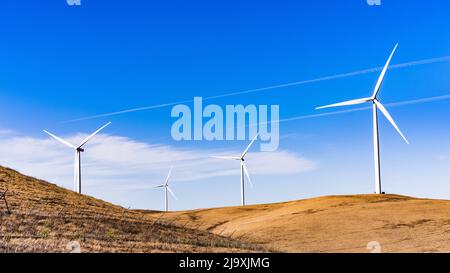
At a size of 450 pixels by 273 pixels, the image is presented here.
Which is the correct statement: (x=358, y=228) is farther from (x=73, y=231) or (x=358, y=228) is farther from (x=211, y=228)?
(x=73, y=231)

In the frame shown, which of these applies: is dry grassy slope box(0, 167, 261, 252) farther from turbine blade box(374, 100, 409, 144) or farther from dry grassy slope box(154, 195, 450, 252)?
turbine blade box(374, 100, 409, 144)

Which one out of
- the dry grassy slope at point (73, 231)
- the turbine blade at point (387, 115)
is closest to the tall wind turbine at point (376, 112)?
the turbine blade at point (387, 115)

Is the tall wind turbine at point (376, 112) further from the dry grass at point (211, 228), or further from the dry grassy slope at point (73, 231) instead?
the dry grassy slope at point (73, 231)

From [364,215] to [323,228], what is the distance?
20.5ft

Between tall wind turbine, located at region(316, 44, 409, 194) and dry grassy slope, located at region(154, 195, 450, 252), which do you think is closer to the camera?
dry grassy slope, located at region(154, 195, 450, 252)

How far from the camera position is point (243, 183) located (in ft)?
290

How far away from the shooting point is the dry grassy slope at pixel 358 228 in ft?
124

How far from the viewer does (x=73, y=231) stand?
27.0 m

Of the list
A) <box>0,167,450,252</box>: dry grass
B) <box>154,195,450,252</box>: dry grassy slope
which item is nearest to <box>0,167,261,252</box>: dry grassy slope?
<box>0,167,450,252</box>: dry grass

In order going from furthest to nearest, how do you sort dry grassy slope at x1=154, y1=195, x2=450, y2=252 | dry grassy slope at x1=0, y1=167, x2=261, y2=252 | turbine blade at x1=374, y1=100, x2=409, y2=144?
1. turbine blade at x1=374, y1=100, x2=409, y2=144
2. dry grassy slope at x1=154, y1=195, x2=450, y2=252
3. dry grassy slope at x1=0, y1=167, x2=261, y2=252

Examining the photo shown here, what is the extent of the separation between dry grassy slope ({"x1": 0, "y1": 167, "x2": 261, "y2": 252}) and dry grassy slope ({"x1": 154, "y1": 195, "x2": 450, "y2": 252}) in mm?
7445

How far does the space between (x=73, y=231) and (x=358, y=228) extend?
26507 millimetres

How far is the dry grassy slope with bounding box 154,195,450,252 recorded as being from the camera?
1483 inches
